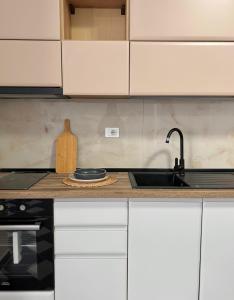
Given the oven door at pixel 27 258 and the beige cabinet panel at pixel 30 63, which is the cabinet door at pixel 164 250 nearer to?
the oven door at pixel 27 258

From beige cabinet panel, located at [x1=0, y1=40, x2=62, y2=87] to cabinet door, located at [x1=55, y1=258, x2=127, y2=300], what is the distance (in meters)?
1.06

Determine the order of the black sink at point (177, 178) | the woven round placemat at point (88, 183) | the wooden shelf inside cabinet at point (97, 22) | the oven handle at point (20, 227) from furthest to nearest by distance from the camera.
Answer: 1. the wooden shelf inside cabinet at point (97, 22)
2. the black sink at point (177, 178)
3. the woven round placemat at point (88, 183)
4. the oven handle at point (20, 227)

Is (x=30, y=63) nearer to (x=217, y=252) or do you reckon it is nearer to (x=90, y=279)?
(x=90, y=279)

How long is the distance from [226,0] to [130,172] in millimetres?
1262

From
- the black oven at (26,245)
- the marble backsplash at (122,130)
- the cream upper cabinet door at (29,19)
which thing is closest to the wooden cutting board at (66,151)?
the marble backsplash at (122,130)

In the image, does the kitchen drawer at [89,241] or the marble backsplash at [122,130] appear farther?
the marble backsplash at [122,130]

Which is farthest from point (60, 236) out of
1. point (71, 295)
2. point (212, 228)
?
point (212, 228)

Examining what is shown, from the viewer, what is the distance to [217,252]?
4.47 ft

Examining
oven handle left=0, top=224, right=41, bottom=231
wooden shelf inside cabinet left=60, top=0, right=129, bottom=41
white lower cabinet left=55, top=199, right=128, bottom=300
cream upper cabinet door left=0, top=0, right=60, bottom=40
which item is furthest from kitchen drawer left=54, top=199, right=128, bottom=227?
wooden shelf inside cabinet left=60, top=0, right=129, bottom=41

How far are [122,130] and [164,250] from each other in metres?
0.90

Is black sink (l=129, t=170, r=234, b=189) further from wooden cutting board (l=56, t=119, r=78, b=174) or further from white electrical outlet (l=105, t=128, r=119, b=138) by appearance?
wooden cutting board (l=56, t=119, r=78, b=174)

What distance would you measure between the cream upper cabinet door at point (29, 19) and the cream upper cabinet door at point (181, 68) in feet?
1.64

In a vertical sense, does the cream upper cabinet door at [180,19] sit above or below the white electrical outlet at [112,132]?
above

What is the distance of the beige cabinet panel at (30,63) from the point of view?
146cm
